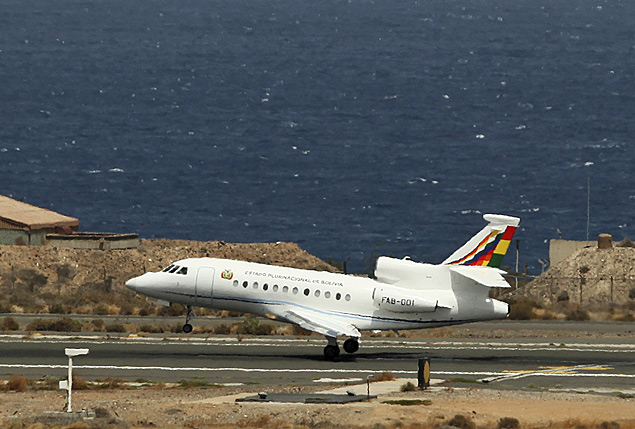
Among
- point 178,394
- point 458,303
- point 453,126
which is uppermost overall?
point 453,126

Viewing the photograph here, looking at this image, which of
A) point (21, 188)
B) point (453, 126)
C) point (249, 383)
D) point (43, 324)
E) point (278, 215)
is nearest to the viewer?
point (249, 383)

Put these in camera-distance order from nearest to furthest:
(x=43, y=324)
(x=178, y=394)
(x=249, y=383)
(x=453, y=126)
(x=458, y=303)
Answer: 1. (x=178, y=394)
2. (x=249, y=383)
3. (x=458, y=303)
4. (x=43, y=324)
5. (x=453, y=126)

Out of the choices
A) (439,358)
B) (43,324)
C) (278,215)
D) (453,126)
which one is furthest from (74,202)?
(439,358)

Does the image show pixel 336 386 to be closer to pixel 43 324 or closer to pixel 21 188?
pixel 43 324

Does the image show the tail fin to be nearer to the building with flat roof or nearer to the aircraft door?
the aircraft door

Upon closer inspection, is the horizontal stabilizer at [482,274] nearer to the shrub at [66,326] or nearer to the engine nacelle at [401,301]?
the engine nacelle at [401,301]

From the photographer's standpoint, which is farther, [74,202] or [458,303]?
[74,202]

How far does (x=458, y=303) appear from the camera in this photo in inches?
1880

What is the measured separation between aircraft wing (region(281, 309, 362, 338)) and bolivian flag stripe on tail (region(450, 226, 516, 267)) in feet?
17.0

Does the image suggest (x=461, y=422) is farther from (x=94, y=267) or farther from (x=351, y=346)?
(x=94, y=267)

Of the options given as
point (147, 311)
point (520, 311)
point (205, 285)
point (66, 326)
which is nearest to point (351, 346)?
point (205, 285)

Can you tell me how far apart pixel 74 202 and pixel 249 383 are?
402 ft

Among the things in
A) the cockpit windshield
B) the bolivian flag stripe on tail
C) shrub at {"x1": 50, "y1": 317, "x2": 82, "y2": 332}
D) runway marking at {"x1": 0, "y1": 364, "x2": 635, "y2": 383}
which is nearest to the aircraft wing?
runway marking at {"x1": 0, "y1": 364, "x2": 635, "y2": 383}

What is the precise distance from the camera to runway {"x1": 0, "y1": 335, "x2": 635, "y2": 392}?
4334 cm
